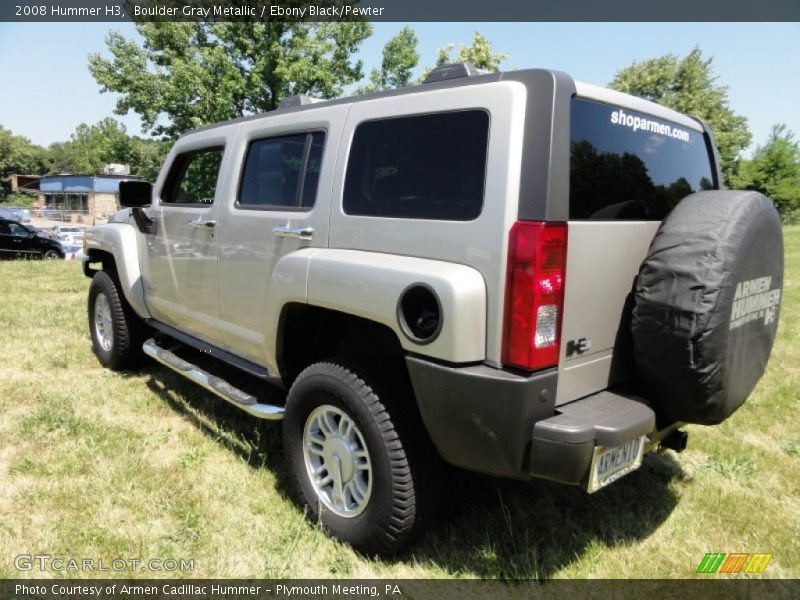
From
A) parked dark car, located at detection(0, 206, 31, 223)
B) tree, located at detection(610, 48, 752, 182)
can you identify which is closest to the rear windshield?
parked dark car, located at detection(0, 206, 31, 223)

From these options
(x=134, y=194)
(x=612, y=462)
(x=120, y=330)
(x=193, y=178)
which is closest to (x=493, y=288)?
(x=612, y=462)

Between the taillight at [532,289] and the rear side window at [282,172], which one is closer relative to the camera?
the taillight at [532,289]

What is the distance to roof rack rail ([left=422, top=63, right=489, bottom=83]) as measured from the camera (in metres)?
2.32

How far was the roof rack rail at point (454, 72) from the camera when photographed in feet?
7.60

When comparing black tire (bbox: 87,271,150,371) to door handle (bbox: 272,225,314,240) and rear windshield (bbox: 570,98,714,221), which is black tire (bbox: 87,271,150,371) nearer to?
door handle (bbox: 272,225,314,240)

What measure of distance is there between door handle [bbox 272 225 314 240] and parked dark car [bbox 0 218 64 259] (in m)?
17.6

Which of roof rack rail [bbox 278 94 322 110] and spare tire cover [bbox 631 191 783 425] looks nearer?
spare tire cover [bbox 631 191 783 425]

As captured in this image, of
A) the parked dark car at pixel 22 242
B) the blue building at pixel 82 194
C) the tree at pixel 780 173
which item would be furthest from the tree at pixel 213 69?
the tree at pixel 780 173

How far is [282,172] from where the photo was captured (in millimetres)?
3047

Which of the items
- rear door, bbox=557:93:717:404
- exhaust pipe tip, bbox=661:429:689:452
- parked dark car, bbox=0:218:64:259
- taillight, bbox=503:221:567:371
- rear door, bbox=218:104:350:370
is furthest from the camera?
parked dark car, bbox=0:218:64:259

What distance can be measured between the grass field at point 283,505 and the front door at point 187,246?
2.44 ft

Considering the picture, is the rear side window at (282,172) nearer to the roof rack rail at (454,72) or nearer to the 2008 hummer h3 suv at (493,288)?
the 2008 hummer h3 suv at (493,288)

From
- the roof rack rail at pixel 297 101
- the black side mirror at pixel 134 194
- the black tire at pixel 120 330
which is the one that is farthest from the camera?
the black tire at pixel 120 330

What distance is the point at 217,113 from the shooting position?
661 inches
